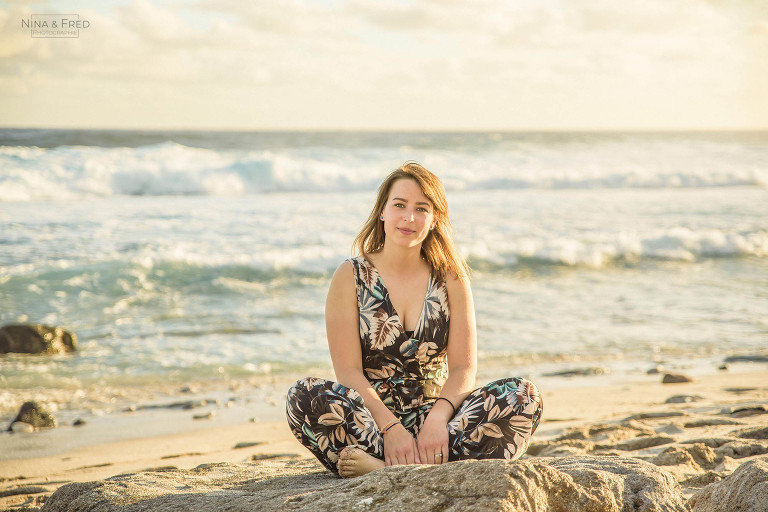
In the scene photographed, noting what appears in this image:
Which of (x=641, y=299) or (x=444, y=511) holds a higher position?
(x=444, y=511)

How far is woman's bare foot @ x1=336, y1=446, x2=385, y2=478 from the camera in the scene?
10.0ft

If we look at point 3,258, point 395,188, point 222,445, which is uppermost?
point 395,188

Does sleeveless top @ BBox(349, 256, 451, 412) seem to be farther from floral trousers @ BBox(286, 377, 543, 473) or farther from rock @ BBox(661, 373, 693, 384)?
rock @ BBox(661, 373, 693, 384)

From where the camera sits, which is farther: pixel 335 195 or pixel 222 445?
pixel 335 195

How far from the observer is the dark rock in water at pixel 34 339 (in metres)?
7.71

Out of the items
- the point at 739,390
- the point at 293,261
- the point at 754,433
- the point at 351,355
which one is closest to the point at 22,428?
the point at 351,355

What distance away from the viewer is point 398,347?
11.4ft

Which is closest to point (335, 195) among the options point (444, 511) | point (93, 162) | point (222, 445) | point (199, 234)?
point (93, 162)

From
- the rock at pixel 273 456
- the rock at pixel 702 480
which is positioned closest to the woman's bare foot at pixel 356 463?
the rock at pixel 702 480

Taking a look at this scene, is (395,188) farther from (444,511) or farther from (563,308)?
(563,308)

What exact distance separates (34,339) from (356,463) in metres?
5.89

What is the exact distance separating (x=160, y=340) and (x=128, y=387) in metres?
1.43

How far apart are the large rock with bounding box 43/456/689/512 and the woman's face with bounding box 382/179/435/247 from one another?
45.6 inches

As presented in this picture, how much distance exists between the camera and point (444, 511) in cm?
227
